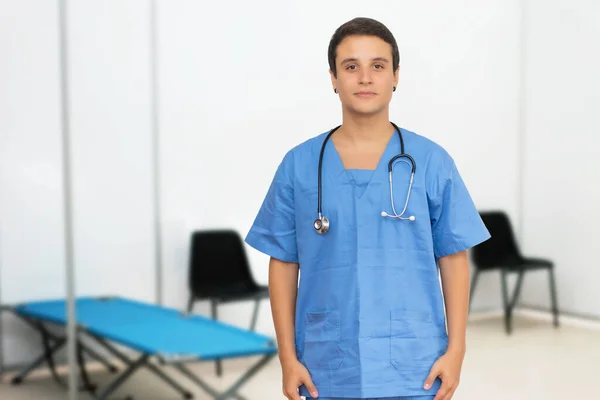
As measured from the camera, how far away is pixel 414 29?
248 centimetres

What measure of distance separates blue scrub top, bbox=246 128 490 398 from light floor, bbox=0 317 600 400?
1141mm

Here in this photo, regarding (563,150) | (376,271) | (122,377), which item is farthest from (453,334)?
(122,377)

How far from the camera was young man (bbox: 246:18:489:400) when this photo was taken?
4.32 feet

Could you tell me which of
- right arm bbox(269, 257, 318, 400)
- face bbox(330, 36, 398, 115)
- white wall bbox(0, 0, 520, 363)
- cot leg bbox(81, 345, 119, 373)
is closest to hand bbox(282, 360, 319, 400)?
right arm bbox(269, 257, 318, 400)

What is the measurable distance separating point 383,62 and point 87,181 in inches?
66.0

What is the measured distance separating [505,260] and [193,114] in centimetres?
112

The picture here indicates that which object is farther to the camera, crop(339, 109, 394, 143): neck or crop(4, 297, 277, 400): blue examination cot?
crop(4, 297, 277, 400): blue examination cot

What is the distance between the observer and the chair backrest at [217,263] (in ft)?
8.15

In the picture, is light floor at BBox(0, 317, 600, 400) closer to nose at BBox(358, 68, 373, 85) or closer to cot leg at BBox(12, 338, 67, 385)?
cot leg at BBox(12, 338, 67, 385)

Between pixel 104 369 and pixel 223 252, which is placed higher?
pixel 223 252

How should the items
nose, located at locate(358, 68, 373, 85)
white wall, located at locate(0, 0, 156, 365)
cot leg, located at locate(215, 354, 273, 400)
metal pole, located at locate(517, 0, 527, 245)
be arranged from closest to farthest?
nose, located at locate(358, 68, 373, 85) < cot leg, located at locate(215, 354, 273, 400) < metal pole, located at locate(517, 0, 527, 245) < white wall, located at locate(0, 0, 156, 365)

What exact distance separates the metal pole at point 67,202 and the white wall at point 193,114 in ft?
0.08

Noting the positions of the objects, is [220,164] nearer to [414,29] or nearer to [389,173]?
[414,29]

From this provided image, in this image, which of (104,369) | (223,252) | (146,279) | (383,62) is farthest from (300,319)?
(104,369)
